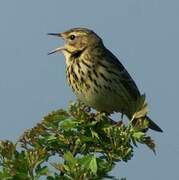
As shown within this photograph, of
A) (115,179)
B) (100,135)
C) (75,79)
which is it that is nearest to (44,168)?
(115,179)

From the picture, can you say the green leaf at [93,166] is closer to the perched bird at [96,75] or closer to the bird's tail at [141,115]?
the bird's tail at [141,115]

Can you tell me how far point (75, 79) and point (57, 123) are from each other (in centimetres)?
424

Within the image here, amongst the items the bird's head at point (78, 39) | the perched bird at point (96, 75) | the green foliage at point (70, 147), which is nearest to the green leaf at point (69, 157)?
the green foliage at point (70, 147)

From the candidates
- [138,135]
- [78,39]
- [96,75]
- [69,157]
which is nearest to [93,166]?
[69,157]

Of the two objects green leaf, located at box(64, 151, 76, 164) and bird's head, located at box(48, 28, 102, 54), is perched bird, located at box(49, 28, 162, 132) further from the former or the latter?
green leaf, located at box(64, 151, 76, 164)

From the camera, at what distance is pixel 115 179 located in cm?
352

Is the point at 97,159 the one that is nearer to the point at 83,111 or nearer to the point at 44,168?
the point at 44,168

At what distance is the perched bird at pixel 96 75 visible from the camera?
8.12 m

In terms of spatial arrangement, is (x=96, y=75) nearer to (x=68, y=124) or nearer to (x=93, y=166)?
(x=68, y=124)

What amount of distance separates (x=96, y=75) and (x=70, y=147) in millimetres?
4590

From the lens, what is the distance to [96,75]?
27.3 ft

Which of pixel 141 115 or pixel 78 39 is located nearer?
pixel 141 115

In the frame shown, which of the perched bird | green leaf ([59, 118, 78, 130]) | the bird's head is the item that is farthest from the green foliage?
the bird's head

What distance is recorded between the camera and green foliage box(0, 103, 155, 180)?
3426 mm
